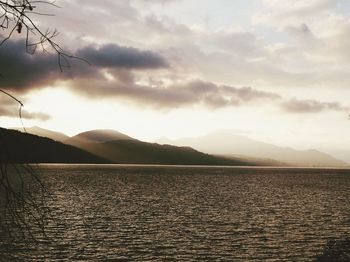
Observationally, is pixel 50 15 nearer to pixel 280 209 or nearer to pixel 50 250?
pixel 50 250

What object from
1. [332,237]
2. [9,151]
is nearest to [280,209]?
[332,237]

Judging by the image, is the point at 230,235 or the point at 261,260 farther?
the point at 230,235

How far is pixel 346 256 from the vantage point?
3866 cm

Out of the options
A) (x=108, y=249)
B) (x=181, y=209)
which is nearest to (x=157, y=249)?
(x=108, y=249)

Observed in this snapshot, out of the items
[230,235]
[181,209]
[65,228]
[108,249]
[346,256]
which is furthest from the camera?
[181,209]

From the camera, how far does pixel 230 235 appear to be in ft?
185

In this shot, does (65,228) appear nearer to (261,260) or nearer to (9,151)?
(261,260)

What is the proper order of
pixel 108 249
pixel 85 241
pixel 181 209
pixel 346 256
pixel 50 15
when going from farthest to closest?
1. pixel 181 209
2. pixel 85 241
3. pixel 108 249
4. pixel 346 256
5. pixel 50 15

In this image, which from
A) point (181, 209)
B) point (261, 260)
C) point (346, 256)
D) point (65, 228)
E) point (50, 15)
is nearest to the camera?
point (50, 15)

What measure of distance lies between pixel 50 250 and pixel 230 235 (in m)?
23.8

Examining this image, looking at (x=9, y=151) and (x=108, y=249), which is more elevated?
(x=9, y=151)

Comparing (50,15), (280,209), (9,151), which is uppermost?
(50,15)

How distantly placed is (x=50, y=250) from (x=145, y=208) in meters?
44.6

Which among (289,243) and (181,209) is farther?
(181,209)
